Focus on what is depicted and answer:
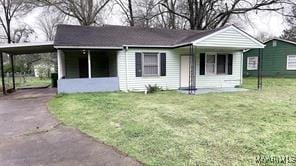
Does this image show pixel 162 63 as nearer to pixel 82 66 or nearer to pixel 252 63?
pixel 82 66

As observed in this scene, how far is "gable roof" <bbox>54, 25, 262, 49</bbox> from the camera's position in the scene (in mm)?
11367

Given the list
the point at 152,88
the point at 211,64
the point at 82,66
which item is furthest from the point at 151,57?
the point at 82,66

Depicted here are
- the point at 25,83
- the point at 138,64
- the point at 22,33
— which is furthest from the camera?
the point at 22,33

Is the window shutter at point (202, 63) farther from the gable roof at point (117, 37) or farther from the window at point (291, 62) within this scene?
the window at point (291, 62)

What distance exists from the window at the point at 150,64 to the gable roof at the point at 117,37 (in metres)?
0.59

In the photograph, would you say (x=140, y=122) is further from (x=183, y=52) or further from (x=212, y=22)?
(x=212, y=22)

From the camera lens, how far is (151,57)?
1238 cm

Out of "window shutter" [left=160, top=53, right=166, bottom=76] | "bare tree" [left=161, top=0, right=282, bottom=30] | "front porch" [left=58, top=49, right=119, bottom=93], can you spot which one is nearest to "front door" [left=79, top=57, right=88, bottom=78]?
"front porch" [left=58, top=49, right=119, bottom=93]

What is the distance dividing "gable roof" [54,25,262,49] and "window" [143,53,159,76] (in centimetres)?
59

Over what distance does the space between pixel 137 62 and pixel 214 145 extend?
8422mm

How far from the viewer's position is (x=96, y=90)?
11656mm

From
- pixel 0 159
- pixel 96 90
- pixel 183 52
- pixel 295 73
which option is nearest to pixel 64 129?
pixel 0 159

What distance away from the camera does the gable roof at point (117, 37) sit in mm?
11367

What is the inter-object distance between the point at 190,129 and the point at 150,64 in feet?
24.8
